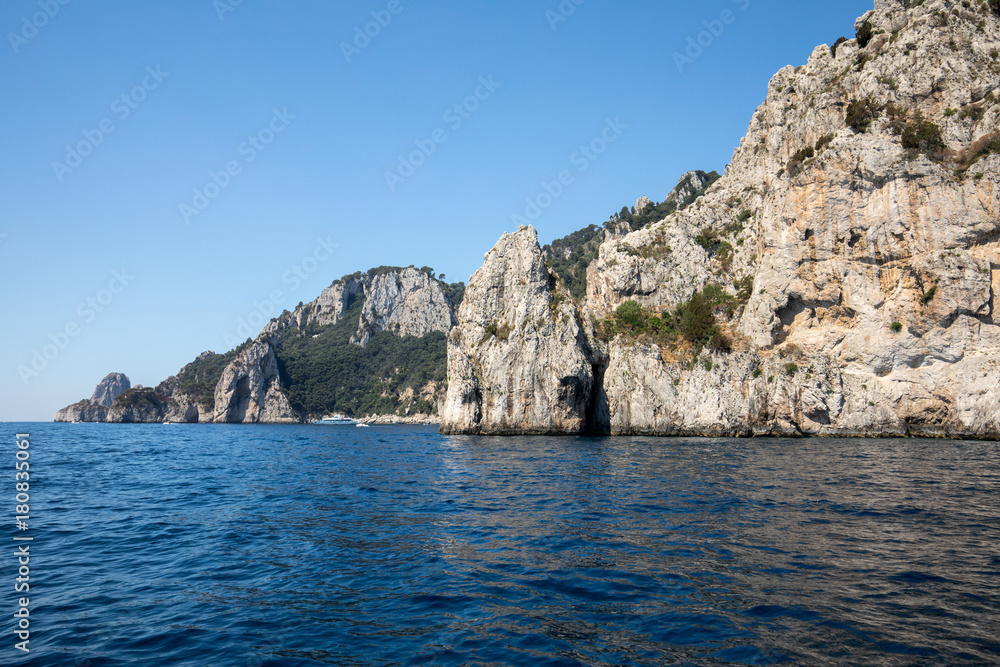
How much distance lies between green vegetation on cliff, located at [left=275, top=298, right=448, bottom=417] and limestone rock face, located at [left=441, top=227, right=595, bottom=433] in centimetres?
8804

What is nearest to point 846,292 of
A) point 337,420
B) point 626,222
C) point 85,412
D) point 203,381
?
point 626,222

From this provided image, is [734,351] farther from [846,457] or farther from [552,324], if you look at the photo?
[846,457]

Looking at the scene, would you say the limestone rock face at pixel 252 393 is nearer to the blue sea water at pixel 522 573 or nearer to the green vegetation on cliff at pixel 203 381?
the green vegetation on cliff at pixel 203 381

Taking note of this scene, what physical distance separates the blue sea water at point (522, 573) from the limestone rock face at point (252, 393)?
142 m

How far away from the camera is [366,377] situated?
18462cm

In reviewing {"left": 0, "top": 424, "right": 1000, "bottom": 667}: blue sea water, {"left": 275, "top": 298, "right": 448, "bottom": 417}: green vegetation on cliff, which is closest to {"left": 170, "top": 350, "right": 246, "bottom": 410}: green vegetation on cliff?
{"left": 275, "top": 298, "right": 448, "bottom": 417}: green vegetation on cliff

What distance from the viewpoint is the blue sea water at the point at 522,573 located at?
25.4 ft

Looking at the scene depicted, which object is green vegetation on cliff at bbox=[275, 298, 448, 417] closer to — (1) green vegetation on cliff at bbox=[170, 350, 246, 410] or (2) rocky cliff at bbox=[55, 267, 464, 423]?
(2) rocky cliff at bbox=[55, 267, 464, 423]

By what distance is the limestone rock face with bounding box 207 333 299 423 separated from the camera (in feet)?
502

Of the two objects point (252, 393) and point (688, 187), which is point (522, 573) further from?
point (252, 393)

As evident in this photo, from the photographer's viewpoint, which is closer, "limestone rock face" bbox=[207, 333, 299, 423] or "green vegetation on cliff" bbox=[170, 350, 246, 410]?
"limestone rock face" bbox=[207, 333, 299, 423]

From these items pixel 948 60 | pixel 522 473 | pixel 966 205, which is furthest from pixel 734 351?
pixel 522 473

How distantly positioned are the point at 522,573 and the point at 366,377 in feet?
590

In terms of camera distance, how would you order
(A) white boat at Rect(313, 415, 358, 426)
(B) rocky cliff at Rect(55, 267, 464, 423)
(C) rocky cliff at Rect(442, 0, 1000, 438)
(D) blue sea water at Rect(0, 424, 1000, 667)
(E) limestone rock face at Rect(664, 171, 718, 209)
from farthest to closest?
(A) white boat at Rect(313, 415, 358, 426)
(B) rocky cliff at Rect(55, 267, 464, 423)
(E) limestone rock face at Rect(664, 171, 718, 209)
(C) rocky cliff at Rect(442, 0, 1000, 438)
(D) blue sea water at Rect(0, 424, 1000, 667)
